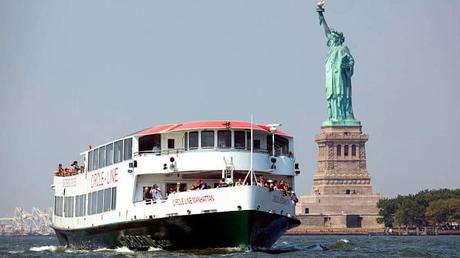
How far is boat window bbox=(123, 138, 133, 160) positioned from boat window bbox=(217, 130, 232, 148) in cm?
476

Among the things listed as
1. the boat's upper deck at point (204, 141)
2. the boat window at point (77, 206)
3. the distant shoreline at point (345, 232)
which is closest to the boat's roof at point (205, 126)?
the boat's upper deck at point (204, 141)

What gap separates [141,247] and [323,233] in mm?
126936

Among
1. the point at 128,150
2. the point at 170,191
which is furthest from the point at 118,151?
the point at 170,191

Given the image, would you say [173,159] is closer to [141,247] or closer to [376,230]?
[141,247]

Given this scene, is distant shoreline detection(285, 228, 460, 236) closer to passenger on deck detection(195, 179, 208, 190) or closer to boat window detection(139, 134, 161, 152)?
boat window detection(139, 134, 161, 152)

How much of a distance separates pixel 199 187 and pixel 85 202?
44.7 ft

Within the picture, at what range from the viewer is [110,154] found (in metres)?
61.8

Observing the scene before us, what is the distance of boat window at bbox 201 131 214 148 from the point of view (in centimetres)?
5544

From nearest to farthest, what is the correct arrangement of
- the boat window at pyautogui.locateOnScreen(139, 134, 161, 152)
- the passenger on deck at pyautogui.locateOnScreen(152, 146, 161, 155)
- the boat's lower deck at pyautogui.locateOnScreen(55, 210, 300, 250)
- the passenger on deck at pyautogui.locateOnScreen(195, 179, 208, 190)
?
the boat's lower deck at pyautogui.locateOnScreen(55, 210, 300, 250), the passenger on deck at pyautogui.locateOnScreen(195, 179, 208, 190), the passenger on deck at pyautogui.locateOnScreen(152, 146, 161, 155), the boat window at pyautogui.locateOnScreen(139, 134, 161, 152)

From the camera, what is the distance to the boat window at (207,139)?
182ft

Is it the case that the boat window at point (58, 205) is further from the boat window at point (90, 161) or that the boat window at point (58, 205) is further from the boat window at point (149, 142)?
the boat window at point (149, 142)

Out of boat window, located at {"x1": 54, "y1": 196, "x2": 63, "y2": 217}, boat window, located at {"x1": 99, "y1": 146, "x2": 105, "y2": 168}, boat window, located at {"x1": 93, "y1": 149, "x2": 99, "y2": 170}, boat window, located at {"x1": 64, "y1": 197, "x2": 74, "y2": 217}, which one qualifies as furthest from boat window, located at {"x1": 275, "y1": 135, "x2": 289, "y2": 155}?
boat window, located at {"x1": 54, "y1": 196, "x2": 63, "y2": 217}

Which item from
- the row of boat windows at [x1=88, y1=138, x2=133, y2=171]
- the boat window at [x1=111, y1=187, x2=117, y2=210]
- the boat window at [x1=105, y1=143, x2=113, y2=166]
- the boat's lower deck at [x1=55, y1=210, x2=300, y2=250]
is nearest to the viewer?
the boat's lower deck at [x1=55, y1=210, x2=300, y2=250]

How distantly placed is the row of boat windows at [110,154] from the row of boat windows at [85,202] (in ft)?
4.51
